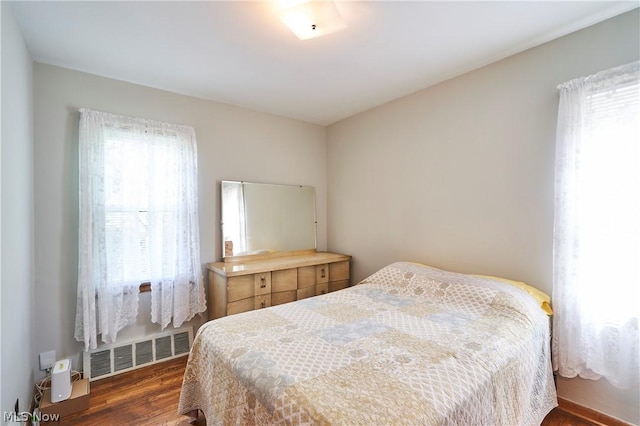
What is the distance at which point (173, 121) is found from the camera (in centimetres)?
269

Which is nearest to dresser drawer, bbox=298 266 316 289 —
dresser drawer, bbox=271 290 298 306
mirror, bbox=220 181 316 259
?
dresser drawer, bbox=271 290 298 306

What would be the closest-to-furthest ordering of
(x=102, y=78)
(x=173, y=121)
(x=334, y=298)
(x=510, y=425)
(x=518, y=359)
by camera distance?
(x=510, y=425)
(x=518, y=359)
(x=334, y=298)
(x=102, y=78)
(x=173, y=121)

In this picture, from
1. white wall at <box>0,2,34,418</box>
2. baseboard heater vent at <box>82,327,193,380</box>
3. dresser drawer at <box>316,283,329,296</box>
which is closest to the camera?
white wall at <box>0,2,34,418</box>

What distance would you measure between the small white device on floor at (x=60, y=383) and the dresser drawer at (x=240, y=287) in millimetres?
1135

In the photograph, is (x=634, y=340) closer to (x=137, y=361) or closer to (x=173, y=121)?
(x=137, y=361)

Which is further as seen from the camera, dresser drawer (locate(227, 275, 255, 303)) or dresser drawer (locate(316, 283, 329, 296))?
dresser drawer (locate(316, 283, 329, 296))

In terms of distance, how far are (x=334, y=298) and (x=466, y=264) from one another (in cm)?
117

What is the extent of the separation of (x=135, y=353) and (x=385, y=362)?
7.55 ft

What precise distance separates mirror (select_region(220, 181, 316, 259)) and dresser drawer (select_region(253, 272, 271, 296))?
49 cm

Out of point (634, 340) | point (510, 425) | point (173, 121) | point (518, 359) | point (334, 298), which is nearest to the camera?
point (510, 425)

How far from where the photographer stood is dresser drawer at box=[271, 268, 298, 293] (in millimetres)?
2764

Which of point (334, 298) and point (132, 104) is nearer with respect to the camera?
point (334, 298)

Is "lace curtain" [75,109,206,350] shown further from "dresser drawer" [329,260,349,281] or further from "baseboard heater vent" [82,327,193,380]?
"dresser drawer" [329,260,349,281]

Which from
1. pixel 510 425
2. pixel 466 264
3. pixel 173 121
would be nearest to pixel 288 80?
pixel 173 121
